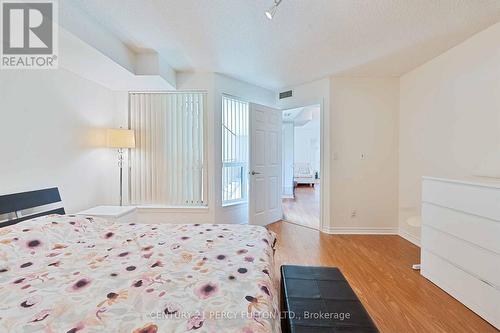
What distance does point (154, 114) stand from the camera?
361 centimetres

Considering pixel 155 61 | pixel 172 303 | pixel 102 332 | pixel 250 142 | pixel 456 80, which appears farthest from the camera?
pixel 250 142

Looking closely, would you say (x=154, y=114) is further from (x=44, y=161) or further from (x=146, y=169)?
(x=44, y=161)

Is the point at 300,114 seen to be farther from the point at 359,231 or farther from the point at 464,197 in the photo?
the point at 464,197

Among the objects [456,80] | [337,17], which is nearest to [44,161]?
[337,17]

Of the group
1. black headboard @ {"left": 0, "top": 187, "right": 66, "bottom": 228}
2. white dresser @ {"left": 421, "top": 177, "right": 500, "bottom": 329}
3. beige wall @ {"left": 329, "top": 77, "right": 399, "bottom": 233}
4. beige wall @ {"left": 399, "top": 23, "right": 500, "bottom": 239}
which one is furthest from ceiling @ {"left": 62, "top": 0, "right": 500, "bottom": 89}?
black headboard @ {"left": 0, "top": 187, "right": 66, "bottom": 228}

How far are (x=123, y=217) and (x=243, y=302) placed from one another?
7.21 feet

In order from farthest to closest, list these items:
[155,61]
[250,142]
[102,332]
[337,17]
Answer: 1. [250,142]
2. [155,61]
3. [337,17]
4. [102,332]

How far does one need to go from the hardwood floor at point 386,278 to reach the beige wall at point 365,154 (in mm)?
296

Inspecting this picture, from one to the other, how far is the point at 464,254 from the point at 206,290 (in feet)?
6.76

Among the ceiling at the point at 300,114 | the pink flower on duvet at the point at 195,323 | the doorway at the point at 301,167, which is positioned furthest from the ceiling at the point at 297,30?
the ceiling at the point at 300,114

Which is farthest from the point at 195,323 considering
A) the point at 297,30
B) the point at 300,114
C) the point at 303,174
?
the point at 303,174

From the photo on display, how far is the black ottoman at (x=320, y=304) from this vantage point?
3.55 ft

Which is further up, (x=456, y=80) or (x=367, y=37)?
(x=367, y=37)

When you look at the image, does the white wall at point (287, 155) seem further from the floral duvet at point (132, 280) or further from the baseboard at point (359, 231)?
the floral duvet at point (132, 280)
